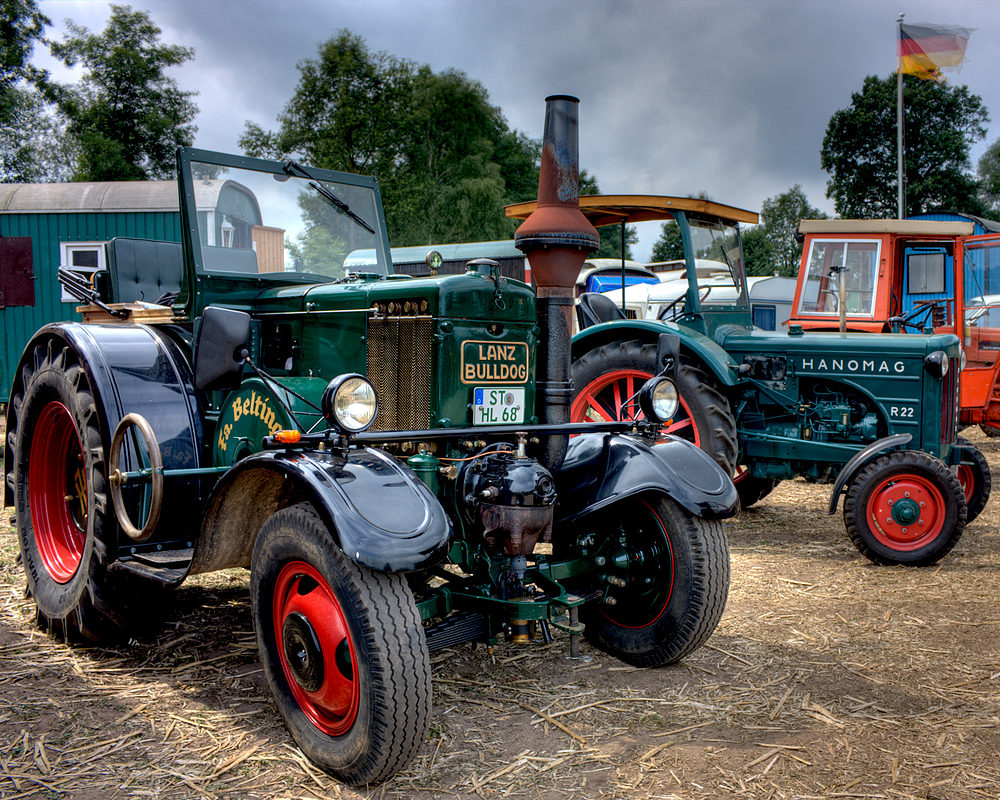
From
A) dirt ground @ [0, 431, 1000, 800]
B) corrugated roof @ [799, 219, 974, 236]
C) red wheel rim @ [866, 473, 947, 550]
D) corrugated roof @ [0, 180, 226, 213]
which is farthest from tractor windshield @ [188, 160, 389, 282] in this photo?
corrugated roof @ [0, 180, 226, 213]

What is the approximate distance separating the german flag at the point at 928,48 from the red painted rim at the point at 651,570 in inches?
810

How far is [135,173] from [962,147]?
32.0 metres

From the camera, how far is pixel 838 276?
325 inches

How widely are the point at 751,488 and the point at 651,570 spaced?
153 inches

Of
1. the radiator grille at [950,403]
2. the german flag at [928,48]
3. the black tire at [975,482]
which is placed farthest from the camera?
the german flag at [928,48]

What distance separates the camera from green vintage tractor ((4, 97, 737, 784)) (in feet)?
8.46

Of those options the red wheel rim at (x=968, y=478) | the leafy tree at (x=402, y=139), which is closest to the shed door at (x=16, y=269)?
the red wheel rim at (x=968, y=478)

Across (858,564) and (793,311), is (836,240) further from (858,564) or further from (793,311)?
(858,564)

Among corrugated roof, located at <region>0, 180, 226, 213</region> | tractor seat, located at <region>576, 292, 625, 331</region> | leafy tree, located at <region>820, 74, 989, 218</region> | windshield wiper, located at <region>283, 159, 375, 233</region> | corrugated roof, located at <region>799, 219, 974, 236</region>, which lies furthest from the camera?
leafy tree, located at <region>820, 74, 989, 218</region>

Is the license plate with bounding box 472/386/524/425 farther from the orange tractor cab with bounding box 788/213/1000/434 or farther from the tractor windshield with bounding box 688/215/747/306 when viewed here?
the orange tractor cab with bounding box 788/213/1000/434

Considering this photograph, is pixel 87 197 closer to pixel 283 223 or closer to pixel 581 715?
pixel 283 223

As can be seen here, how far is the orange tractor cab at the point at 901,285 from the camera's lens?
8156mm

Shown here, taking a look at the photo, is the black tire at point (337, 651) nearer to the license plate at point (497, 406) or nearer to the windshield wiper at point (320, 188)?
the license plate at point (497, 406)

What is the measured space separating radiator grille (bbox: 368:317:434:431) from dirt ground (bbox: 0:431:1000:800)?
1075 millimetres
